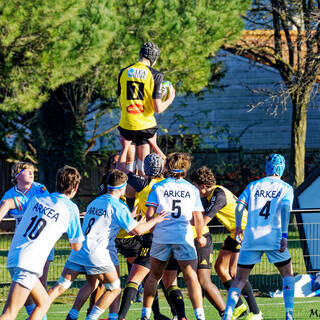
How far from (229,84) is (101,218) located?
817 inches

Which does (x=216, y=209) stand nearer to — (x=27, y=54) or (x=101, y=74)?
(x=27, y=54)

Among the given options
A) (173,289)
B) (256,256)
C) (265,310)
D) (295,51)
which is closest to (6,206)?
(173,289)

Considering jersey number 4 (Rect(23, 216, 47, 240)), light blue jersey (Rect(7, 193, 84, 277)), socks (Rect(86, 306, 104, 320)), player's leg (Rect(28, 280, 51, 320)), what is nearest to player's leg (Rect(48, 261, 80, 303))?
socks (Rect(86, 306, 104, 320))

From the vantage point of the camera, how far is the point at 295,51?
22.4 m

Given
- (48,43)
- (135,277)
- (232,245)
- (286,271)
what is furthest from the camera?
(48,43)

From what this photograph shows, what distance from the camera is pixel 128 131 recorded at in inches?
390

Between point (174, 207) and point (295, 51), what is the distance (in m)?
15.4

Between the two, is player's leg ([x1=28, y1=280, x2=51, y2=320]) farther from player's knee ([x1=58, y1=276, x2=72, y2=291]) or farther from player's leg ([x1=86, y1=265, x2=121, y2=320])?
player's leg ([x1=86, y1=265, x2=121, y2=320])

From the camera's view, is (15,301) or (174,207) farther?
(174,207)

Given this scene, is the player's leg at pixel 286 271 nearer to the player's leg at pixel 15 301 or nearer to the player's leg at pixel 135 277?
the player's leg at pixel 135 277

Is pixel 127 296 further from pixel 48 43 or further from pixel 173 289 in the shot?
pixel 48 43

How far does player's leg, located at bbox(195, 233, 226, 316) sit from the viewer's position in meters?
8.62

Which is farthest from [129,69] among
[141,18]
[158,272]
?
[141,18]

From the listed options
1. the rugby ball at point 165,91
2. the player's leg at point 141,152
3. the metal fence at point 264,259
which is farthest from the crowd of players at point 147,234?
the metal fence at point 264,259
